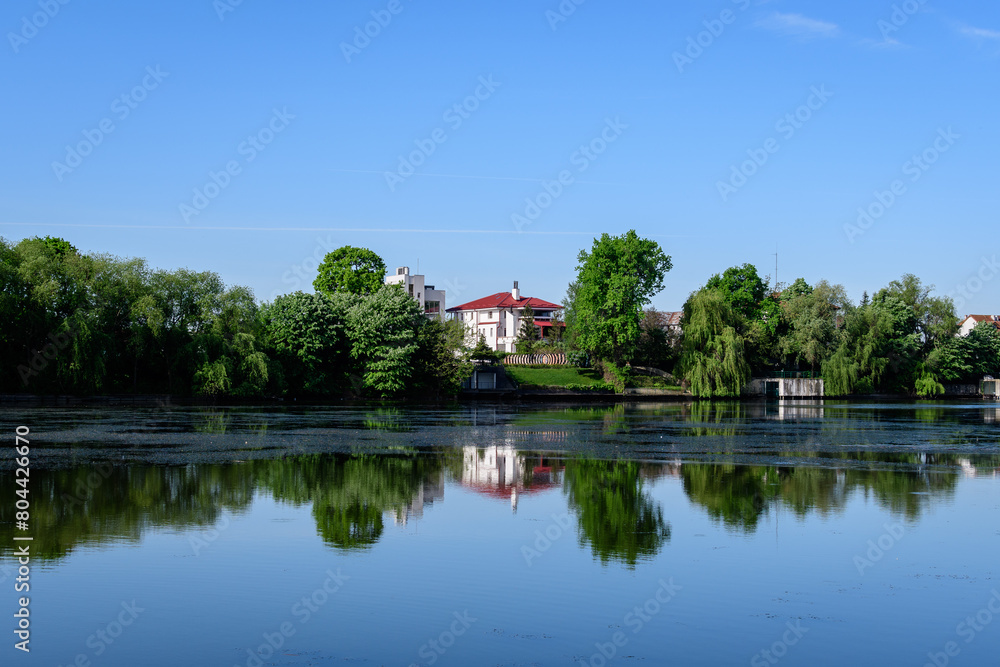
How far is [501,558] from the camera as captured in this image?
13.8 meters

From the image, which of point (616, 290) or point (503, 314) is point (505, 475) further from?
point (503, 314)

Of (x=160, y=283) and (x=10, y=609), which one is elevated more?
(x=160, y=283)

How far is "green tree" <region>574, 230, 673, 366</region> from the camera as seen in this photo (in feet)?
263

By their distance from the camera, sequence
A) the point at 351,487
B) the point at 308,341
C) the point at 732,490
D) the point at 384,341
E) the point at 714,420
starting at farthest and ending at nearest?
the point at 384,341 → the point at 308,341 → the point at 714,420 → the point at 732,490 → the point at 351,487

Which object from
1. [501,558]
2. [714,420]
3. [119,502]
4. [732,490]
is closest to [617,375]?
[714,420]

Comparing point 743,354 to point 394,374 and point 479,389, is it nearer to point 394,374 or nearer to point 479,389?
point 479,389

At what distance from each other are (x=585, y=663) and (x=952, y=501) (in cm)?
1300

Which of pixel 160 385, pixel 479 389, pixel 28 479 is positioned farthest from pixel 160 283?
pixel 28 479

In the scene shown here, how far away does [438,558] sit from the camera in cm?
1357

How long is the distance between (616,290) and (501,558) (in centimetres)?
6770

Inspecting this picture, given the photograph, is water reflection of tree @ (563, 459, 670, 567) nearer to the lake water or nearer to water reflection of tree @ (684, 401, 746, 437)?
the lake water

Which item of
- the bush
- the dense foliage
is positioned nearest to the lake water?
the dense foliage

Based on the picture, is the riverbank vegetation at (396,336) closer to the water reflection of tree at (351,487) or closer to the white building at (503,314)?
the white building at (503,314)

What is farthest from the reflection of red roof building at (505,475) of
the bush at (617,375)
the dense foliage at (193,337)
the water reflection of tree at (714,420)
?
the bush at (617,375)
